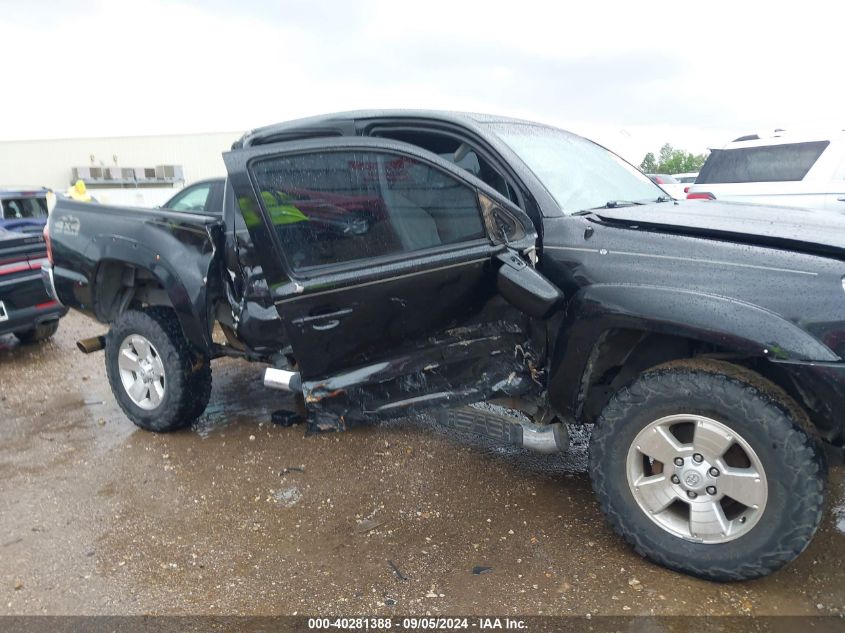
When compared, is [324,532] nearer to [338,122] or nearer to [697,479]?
[697,479]

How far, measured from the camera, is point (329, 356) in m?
3.14

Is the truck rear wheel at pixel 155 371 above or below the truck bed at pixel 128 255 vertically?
below

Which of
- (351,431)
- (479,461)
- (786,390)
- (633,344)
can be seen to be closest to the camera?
(786,390)

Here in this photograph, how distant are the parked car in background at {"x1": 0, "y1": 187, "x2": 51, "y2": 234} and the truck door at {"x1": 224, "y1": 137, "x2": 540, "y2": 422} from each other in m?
9.08

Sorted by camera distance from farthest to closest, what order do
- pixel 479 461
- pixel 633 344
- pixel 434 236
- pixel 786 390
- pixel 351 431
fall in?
1. pixel 351 431
2. pixel 479 461
3. pixel 434 236
4. pixel 633 344
5. pixel 786 390

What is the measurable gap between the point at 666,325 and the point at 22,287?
19.6 ft

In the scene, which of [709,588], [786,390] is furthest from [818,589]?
[786,390]

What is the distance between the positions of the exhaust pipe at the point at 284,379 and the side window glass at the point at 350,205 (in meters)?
0.69

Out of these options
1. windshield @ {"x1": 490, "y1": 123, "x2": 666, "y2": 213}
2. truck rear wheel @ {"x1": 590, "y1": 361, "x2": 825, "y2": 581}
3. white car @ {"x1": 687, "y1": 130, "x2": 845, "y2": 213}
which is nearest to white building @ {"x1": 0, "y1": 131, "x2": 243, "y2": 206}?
white car @ {"x1": 687, "y1": 130, "x2": 845, "y2": 213}

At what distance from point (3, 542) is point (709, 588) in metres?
3.29

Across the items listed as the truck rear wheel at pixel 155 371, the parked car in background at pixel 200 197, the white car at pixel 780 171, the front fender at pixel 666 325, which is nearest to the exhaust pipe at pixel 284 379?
the truck rear wheel at pixel 155 371

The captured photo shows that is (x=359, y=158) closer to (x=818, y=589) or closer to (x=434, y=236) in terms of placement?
(x=434, y=236)

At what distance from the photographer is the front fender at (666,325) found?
2.27 m

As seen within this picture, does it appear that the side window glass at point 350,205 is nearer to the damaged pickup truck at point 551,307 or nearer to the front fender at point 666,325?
the damaged pickup truck at point 551,307
